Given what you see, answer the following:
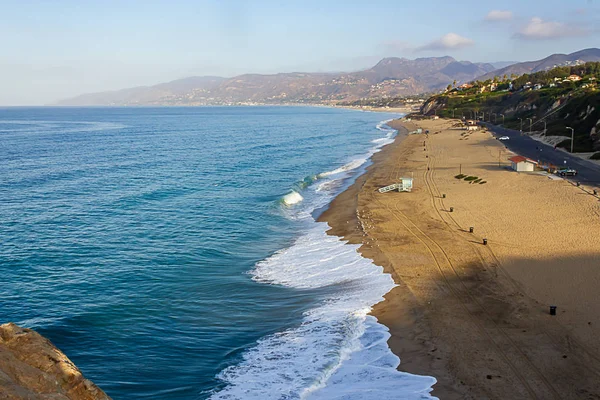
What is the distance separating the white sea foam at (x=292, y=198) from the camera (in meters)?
42.7

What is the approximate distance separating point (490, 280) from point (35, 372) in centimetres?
1907

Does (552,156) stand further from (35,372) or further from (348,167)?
(35,372)

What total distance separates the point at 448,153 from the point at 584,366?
188ft

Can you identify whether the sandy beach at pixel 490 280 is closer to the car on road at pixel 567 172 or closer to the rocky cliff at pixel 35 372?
the car on road at pixel 567 172

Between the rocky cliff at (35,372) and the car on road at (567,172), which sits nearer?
the rocky cliff at (35,372)

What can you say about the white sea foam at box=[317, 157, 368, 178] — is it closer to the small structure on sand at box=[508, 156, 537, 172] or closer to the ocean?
the ocean

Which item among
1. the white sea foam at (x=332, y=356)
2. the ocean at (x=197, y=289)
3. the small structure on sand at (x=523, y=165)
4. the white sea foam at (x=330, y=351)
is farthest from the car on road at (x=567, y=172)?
the white sea foam at (x=332, y=356)

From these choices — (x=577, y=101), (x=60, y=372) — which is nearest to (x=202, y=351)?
(x=60, y=372)

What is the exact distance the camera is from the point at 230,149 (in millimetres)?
83375

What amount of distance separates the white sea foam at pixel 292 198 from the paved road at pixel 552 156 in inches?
961

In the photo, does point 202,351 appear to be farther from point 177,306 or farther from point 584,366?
point 584,366

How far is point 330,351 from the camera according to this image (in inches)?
661

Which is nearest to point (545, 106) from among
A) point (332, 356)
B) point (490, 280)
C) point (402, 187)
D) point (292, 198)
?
point (402, 187)

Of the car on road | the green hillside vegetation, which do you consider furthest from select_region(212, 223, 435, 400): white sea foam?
the green hillside vegetation
